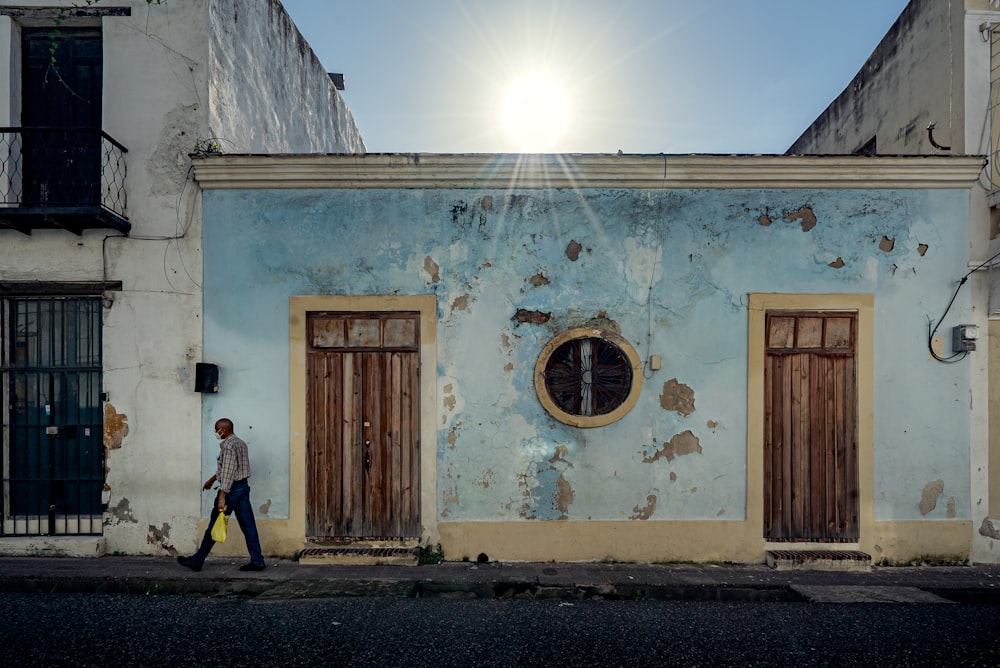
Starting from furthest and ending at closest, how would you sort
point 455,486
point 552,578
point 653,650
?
point 455,486 → point 552,578 → point 653,650

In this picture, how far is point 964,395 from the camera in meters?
5.84

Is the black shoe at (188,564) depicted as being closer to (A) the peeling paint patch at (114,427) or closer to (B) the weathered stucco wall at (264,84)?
(A) the peeling paint patch at (114,427)

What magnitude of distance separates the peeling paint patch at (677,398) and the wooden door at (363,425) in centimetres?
271

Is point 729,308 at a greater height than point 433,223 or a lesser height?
lesser

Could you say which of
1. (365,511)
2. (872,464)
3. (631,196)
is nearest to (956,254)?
(872,464)

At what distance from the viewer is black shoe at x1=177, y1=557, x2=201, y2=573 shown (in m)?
5.38

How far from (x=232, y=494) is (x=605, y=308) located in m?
4.34

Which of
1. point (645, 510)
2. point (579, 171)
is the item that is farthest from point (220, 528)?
point (579, 171)

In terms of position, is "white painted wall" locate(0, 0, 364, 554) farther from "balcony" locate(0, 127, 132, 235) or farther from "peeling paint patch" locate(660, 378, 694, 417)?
"peeling paint patch" locate(660, 378, 694, 417)

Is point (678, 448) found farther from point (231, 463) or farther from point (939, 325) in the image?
point (231, 463)

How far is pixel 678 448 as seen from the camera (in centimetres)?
582

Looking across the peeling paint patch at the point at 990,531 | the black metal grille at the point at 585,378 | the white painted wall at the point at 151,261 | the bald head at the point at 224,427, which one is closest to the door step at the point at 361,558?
the white painted wall at the point at 151,261

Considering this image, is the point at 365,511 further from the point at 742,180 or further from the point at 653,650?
the point at 742,180

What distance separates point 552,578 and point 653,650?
4.69ft
